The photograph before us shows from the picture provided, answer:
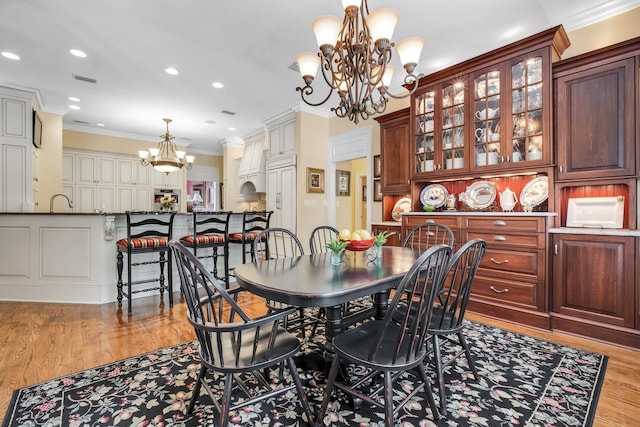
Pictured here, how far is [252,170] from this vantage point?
270 inches

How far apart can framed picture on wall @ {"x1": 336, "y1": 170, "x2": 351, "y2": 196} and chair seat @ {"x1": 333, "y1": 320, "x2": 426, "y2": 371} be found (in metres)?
5.02

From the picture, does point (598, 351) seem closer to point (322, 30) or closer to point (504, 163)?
point (504, 163)

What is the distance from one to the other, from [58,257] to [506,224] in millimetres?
4875

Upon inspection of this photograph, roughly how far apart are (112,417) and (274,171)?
4826mm

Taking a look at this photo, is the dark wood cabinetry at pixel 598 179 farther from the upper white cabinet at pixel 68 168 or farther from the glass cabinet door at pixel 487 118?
the upper white cabinet at pixel 68 168

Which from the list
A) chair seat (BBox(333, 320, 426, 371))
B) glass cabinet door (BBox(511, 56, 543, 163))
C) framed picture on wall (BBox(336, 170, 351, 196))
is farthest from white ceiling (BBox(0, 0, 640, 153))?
chair seat (BBox(333, 320, 426, 371))

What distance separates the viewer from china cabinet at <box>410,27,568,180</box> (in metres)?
2.77

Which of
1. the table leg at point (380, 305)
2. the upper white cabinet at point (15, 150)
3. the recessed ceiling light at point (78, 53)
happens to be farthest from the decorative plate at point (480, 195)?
the upper white cabinet at point (15, 150)

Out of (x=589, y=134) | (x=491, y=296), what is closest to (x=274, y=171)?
(x=491, y=296)

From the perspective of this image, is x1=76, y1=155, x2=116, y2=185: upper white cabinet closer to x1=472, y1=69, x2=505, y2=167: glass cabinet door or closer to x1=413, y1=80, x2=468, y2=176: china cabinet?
x1=413, y1=80, x2=468, y2=176: china cabinet

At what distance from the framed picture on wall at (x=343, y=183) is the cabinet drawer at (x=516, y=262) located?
12.6 ft

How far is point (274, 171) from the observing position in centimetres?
600

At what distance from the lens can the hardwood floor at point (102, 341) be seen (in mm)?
1786

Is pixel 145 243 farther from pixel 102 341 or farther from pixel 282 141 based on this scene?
pixel 282 141
